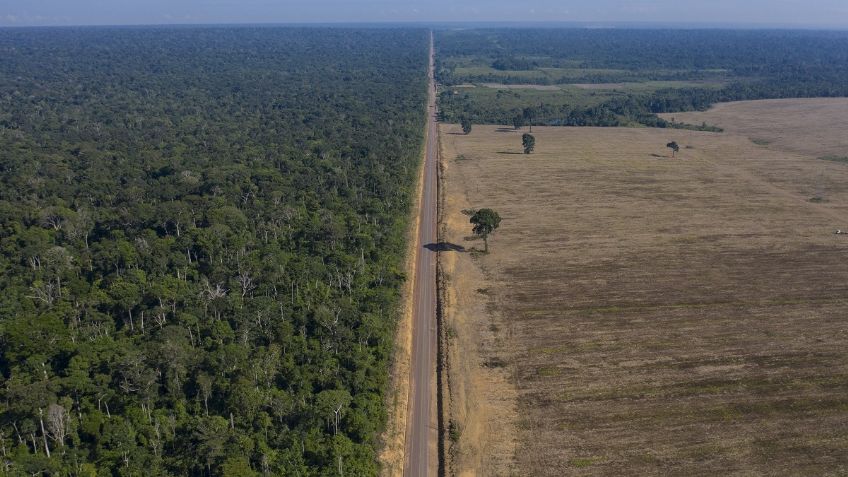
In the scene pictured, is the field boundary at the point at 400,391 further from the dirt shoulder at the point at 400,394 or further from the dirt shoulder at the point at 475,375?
the dirt shoulder at the point at 475,375

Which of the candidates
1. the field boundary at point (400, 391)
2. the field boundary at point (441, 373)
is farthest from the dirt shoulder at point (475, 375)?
the field boundary at point (400, 391)

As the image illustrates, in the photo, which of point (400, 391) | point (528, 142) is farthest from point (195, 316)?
point (528, 142)

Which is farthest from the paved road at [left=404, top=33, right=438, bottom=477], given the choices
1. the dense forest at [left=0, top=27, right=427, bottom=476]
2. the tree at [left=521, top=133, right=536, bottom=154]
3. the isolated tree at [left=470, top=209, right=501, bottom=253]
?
the tree at [left=521, top=133, right=536, bottom=154]

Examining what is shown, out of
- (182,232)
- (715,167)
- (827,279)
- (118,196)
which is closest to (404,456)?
(182,232)

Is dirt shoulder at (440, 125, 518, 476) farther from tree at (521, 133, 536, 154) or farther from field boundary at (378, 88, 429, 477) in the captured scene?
tree at (521, 133, 536, 154)

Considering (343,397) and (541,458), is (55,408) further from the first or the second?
(541,458)

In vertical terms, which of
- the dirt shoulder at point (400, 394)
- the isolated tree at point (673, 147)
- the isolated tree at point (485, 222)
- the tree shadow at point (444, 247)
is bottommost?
the dirt shoulder at point (400, 394)
